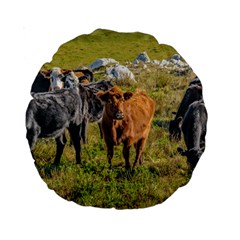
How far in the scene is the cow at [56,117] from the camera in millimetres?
6664

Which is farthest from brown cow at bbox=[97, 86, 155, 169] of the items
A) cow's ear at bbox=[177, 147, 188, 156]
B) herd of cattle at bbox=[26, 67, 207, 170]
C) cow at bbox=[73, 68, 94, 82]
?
cow's ear at bbox=[177, 147, 188, 156]

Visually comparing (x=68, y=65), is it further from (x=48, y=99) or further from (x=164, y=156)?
(x=164, y=156)

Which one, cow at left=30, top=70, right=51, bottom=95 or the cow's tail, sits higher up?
cow at left=30, top=70, right=51, bottom=95

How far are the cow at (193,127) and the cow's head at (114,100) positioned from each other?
0.62 m

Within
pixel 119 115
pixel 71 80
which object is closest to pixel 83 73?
pixel 71 80

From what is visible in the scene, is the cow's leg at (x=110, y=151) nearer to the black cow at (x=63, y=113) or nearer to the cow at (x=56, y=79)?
the black cow at (x=63, y=113)

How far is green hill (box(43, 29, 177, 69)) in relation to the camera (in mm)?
6758

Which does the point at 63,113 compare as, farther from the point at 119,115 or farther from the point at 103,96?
A: the point at 119,115

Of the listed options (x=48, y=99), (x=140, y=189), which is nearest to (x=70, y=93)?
(x=48, y=99)

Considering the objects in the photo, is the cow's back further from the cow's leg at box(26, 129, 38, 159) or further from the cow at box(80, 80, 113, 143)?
the cow's leg at box(26, 129, 38, 159)

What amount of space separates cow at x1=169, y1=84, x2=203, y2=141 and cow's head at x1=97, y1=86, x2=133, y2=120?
52 centimetres

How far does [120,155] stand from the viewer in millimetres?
6695

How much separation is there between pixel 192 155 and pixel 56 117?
141 centimetres

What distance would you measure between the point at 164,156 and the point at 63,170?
1010mm
